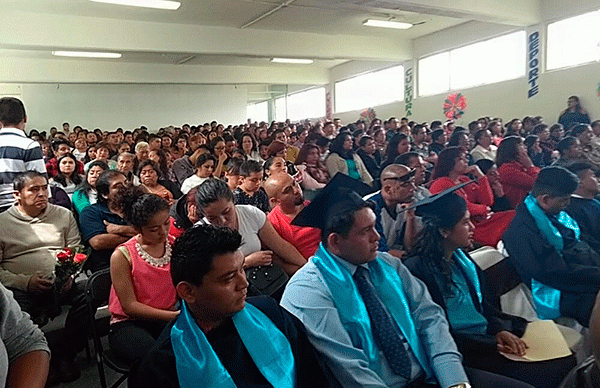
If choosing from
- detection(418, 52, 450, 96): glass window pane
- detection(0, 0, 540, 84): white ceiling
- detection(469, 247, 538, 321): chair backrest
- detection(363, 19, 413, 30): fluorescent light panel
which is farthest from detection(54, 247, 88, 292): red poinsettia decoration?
detection(418, 52, 450, 96): glass window pane

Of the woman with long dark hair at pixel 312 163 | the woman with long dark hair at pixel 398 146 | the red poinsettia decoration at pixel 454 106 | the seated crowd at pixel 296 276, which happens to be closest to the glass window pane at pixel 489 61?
the red poinsettia decoration at pixel 454 106

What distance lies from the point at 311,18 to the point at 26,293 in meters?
7.51

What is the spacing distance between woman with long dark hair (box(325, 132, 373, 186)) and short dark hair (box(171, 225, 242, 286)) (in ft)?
13.3

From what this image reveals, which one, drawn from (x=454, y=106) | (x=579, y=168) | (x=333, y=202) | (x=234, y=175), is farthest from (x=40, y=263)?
(x=454, y=106)

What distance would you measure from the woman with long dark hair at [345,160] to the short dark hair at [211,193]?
Answer: 10.1 ft

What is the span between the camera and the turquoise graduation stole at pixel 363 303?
164 cm

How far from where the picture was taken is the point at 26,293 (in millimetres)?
2557

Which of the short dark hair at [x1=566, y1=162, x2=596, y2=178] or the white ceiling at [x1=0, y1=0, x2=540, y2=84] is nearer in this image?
the short dark hair at [x1=566, y1=162, x2=596, y2=178]

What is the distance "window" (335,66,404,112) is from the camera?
1302 cm

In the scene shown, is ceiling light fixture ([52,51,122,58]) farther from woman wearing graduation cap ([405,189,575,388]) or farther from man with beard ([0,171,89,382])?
woman wearing graduation cap ([405,189,575,388])

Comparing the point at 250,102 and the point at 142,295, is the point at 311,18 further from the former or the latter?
the point at 250,102

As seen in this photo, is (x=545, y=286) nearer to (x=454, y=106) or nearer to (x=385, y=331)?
(x=385, y=331)

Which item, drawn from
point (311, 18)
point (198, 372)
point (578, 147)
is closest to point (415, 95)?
point (311, 18)

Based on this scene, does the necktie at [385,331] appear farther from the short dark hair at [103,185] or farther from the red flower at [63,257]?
the short dark hair at [103,185]
